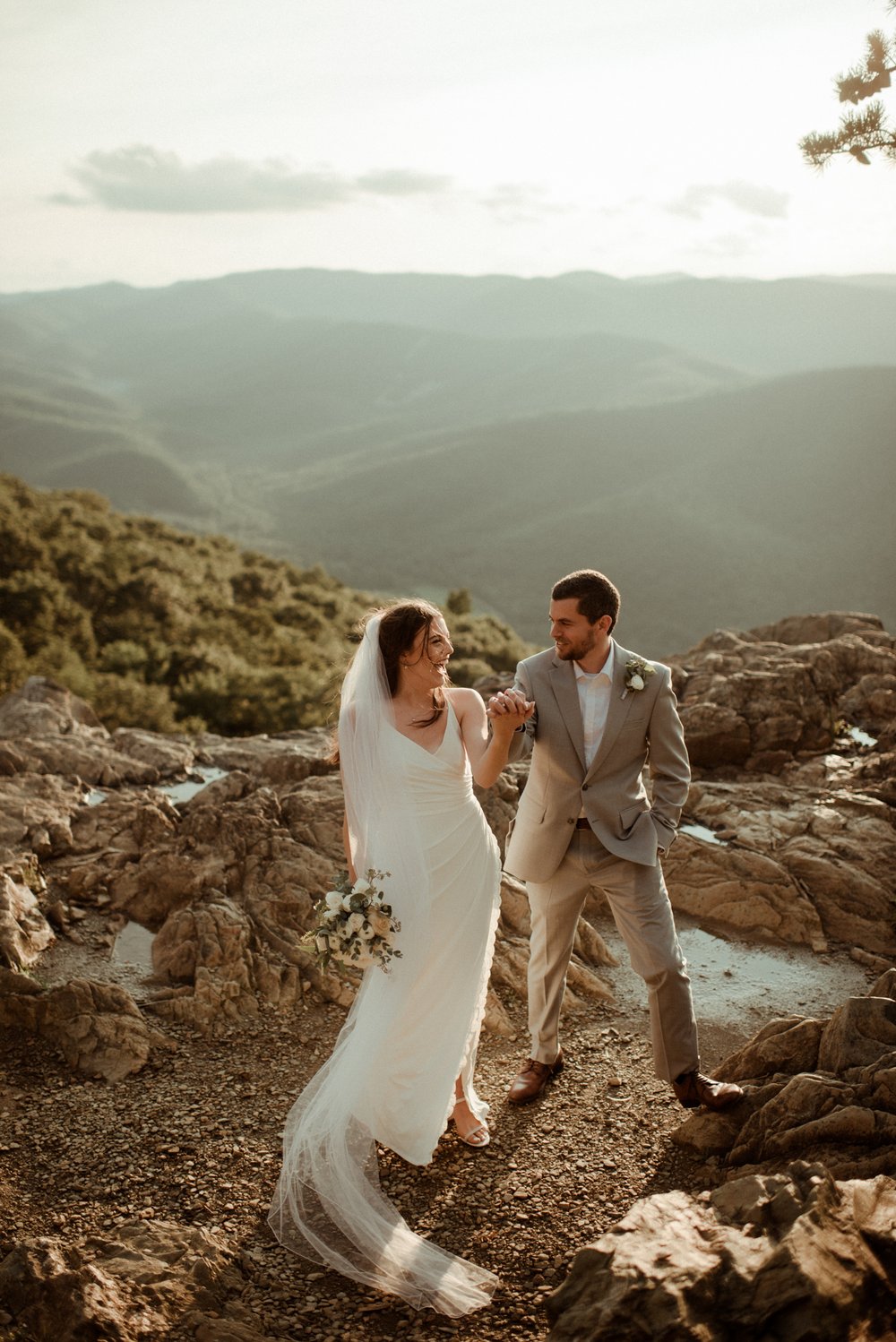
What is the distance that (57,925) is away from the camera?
710cm

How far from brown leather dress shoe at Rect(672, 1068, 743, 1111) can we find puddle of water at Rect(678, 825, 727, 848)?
3.32 m

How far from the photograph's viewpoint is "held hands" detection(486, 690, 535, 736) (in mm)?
4578

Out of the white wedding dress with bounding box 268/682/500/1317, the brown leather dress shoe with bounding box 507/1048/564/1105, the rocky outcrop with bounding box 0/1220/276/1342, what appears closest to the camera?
the rocky outcrop with bounding box 0/1220/276/1342

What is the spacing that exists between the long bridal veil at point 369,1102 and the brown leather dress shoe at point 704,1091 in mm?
1208


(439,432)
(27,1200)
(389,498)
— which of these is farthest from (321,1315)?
(439,432)

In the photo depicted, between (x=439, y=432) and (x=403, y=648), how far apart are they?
177733 mm

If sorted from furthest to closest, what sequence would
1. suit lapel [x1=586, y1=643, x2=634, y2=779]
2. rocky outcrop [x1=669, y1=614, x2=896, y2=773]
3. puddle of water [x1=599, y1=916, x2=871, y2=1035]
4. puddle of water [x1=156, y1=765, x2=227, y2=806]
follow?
rocky outcrop [x1=669, y1=614, x2=896, y2=773] < puddle of water [x1=156, y1=765, x2=227, y2=806] < puddle of water [x1=599, y1=916, x2=871, y2=1035] < suit lapel [x1=586, y1=643, x2=634, y2=779]

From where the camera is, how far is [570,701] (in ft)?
16.5

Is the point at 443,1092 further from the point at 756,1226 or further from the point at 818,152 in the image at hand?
the point at 818,152

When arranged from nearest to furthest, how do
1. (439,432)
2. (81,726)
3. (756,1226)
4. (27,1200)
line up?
(756,1226) → (27,1200) → (81,726) → (439,432)

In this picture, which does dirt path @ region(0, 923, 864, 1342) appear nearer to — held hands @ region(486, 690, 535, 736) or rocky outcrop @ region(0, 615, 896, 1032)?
rocky outcrop @ region(0, 615, 896, 1032)

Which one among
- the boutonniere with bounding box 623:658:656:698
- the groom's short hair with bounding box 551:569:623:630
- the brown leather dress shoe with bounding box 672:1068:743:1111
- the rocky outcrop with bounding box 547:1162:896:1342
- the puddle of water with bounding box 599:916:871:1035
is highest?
the groom's short hair with bounding box 551:569:623:630

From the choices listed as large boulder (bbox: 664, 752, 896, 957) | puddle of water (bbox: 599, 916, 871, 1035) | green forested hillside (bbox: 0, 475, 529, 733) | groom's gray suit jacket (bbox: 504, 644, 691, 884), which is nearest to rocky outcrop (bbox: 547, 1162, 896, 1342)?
groom's gray suit jacket (bbox: 504, 644, 691, 884)

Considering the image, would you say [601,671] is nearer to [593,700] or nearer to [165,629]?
[593,700]
